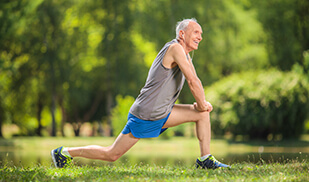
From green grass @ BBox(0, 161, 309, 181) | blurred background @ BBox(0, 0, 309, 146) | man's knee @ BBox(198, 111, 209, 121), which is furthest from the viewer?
blurred background @ BBox(0, 0, 309, 146)

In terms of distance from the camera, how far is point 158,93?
5363 millimetres

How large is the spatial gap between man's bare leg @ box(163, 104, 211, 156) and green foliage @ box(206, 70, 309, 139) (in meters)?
9.62

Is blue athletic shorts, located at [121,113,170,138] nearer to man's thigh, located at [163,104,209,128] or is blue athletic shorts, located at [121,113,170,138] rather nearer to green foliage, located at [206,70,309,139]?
man's thigh, located at [163,104,209,128]

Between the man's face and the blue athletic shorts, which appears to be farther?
the man's face

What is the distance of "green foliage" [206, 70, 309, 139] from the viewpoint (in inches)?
584

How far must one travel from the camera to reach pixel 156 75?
5387mm

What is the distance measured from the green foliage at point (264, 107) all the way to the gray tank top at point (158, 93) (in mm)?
10017

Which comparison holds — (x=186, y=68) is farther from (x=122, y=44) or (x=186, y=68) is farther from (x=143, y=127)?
(x=122, y=44)

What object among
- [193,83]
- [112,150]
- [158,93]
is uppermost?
[193,83]

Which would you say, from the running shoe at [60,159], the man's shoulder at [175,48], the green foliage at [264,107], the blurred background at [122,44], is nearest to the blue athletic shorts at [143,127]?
the man's shoulder at [175,48]

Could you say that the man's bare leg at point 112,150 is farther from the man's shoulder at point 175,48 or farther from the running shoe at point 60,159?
the man's shoulder at point 175,48

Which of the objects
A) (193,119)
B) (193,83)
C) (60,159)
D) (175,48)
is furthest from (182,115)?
(60,159)

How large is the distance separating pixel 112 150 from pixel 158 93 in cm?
95

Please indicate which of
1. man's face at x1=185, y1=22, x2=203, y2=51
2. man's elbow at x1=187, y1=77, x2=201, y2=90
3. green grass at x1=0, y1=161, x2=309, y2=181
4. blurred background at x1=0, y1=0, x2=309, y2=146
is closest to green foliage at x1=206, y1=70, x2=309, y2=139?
blurred background at x1=0, y1=0, x2=309, y2=146
